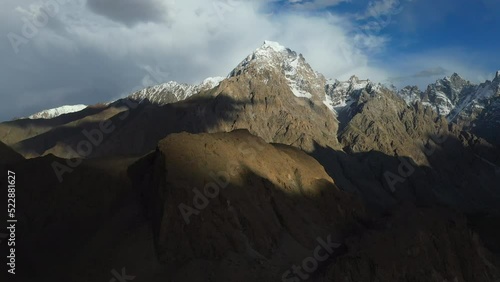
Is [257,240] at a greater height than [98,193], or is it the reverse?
[98,193]

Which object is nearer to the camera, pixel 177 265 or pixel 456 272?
pixel 177 265

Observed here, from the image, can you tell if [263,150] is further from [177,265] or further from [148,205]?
[177,265]

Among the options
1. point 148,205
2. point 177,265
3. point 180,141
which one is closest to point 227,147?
point 180,141

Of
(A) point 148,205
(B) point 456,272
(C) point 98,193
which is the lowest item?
(B) point 456,272

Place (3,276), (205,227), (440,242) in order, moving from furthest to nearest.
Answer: (440,242) → (205,227) → (3,276)

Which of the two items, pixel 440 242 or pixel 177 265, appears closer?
pixel 177 265

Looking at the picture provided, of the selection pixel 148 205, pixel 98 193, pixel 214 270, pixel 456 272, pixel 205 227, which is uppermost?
pixel 98 193

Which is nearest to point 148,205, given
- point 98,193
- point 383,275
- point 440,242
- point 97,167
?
point 98,193

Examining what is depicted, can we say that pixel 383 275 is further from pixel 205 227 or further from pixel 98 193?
pixel 98 193

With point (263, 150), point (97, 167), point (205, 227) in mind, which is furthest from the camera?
point (263, 150)
